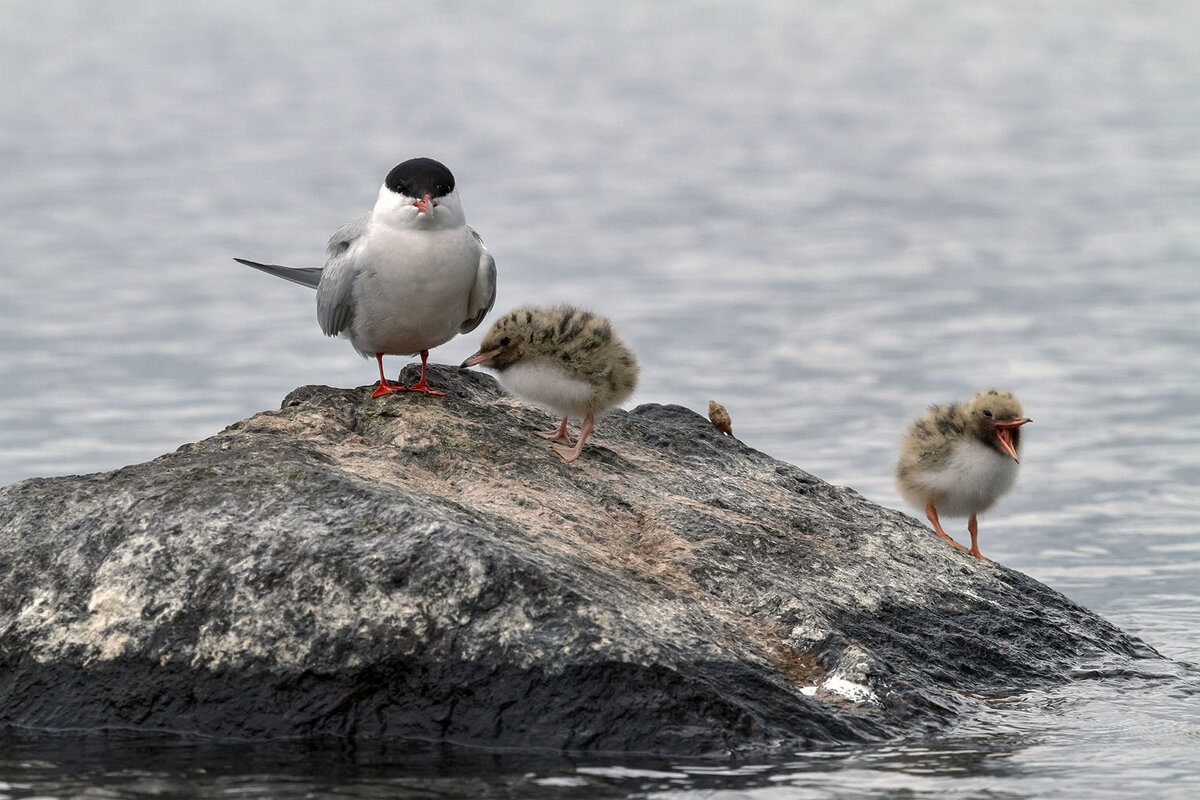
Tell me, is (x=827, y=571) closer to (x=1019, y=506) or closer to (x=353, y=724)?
(x=353, y=724)

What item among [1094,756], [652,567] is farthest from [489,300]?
[1094,756]

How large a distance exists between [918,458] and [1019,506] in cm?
371

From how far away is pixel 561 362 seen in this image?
708 cm

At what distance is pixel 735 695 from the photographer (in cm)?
533

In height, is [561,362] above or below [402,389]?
above

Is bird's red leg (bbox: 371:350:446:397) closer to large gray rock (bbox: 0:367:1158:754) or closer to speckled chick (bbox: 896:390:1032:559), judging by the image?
large gray rock (bbox: 0:367:1158:754)

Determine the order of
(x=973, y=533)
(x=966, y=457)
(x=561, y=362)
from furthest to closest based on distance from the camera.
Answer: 1. (x=973, y=533)
2. (x=966, y=457)
3. (x=561, y=362)

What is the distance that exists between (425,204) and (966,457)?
2.94 meters

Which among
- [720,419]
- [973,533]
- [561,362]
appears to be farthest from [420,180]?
[973,533]

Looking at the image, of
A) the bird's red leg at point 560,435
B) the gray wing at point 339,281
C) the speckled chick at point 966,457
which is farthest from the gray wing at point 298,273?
the speckled chick at point 966,457

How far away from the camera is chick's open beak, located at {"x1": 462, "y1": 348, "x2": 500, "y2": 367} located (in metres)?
7.25

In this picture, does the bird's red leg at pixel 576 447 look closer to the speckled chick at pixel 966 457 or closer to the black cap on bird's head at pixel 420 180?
the black cap on bird's head at pixel 420 180

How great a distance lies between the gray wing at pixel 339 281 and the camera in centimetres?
746

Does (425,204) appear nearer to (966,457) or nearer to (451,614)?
(451,614)
